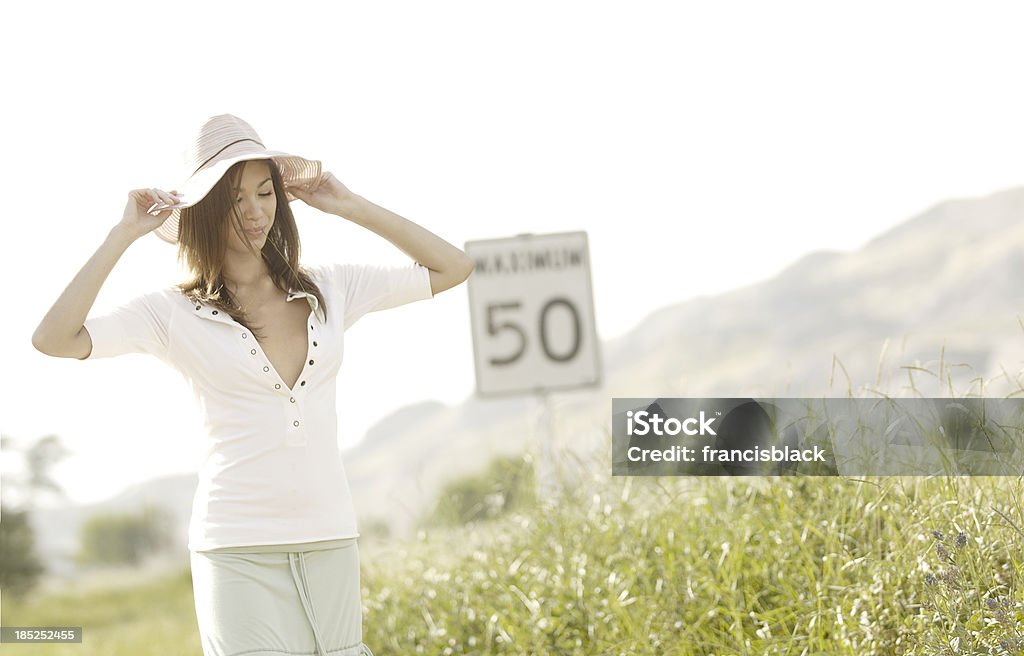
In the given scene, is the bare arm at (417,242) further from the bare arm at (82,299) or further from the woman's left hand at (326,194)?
the bare arm at (82,299)

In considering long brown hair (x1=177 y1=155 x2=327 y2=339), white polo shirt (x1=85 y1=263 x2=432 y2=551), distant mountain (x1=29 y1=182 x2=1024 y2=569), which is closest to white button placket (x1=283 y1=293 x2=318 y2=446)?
white polo shirt (x1=85 y1=263 x2=432 y2=551)

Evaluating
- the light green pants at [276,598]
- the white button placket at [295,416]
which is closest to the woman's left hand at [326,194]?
the white button placket at [295,416]

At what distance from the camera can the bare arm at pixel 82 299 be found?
208cm

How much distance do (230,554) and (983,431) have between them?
2.11 metres

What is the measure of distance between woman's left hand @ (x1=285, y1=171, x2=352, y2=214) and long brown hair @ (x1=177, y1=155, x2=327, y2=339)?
74 millimetres

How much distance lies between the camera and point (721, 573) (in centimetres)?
347

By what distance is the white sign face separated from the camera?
4895 millimetres

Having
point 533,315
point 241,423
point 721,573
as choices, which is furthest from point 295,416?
point 533,315

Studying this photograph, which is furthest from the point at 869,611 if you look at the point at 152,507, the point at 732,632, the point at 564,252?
the point at 152,507

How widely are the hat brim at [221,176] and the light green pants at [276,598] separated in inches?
28.0

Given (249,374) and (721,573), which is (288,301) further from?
(721,573)

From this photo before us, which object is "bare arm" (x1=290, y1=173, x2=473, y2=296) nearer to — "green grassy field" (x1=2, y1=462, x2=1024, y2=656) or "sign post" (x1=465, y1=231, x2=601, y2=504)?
"green grassy field" (x1=2, y1=462, x2=1024, y2=656)

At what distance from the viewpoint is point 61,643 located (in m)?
7.41

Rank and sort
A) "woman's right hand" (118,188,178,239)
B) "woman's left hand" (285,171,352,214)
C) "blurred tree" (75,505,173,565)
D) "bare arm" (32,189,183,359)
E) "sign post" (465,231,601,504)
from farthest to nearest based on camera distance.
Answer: "blurred tree" (75,505,173,565), "sign post" (465,231,601,504), "woman's left hand" (285,171,352,214), "woman's right hand" (118,188,178,239), "bare arm" (32,189,183,359)
